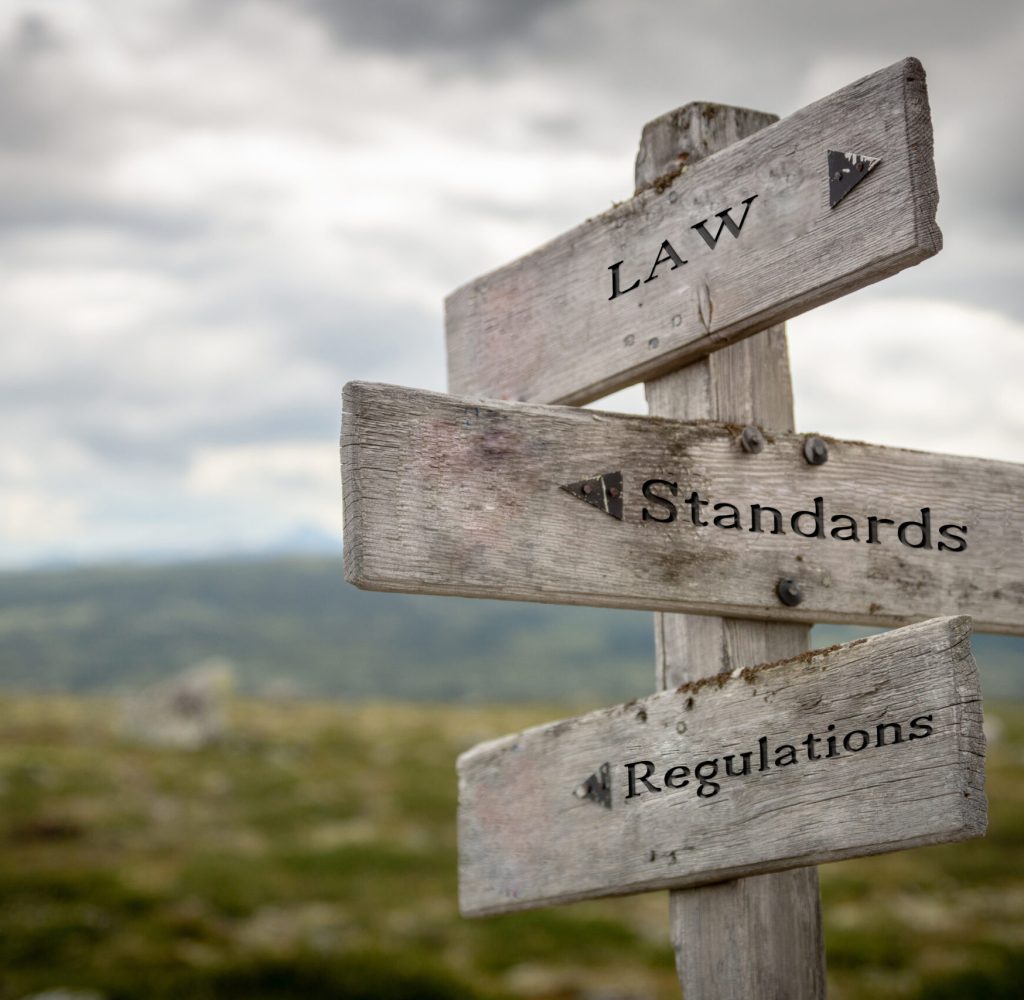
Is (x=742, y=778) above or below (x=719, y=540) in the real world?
below

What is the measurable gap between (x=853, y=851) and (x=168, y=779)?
2566 centimetres

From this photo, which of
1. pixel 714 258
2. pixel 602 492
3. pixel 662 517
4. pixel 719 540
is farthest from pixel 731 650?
pixel 714 258

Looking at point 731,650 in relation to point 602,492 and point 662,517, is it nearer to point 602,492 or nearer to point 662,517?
point 662,517

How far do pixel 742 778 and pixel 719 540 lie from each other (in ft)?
1.90

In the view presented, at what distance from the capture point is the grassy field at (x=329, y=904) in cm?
1149

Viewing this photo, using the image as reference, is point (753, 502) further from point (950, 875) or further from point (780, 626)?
point (950, 875)

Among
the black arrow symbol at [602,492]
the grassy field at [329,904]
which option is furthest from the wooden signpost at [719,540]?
the grassy field at [329,904]

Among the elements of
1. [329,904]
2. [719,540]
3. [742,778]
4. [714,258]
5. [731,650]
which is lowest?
[329,904]

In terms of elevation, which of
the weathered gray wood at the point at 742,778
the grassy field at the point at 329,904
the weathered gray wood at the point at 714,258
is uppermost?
the weathered gray wood at the point at 714,258

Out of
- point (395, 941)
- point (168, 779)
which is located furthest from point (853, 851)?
point (168, 779)

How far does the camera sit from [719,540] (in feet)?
9.27

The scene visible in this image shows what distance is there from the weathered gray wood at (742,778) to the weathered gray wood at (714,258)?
0.88 m

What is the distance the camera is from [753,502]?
289 cm

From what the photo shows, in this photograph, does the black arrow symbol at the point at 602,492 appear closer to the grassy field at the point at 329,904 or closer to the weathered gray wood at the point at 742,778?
the weathered gray wood at the point at 742,778
